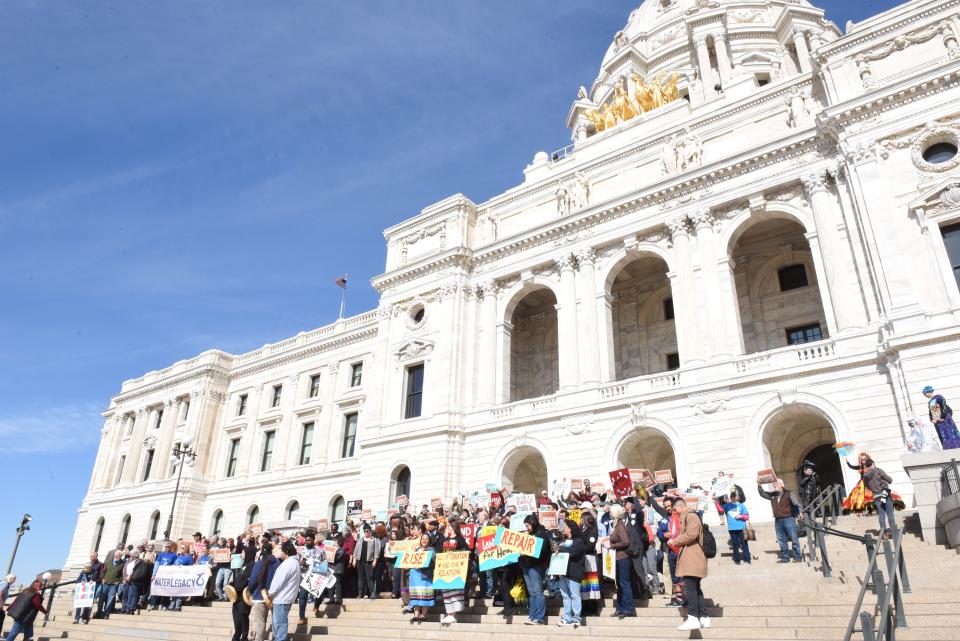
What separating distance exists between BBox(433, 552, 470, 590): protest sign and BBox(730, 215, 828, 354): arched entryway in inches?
715

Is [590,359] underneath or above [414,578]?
above

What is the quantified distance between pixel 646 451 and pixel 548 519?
13.5 metres

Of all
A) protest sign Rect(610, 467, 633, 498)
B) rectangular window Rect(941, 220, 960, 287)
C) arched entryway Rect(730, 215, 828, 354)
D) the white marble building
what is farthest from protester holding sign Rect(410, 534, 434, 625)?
arched entryway Rect(730, 215, 828, 354)

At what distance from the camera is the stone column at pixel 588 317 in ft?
86.0

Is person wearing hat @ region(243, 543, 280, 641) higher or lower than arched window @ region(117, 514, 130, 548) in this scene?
lower

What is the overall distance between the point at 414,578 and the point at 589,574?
137 inches

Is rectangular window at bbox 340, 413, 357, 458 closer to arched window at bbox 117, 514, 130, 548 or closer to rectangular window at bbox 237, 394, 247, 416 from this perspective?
rectangular window at bbox 237, 394, 247, 416

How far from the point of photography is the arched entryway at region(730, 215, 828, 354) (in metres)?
26.5

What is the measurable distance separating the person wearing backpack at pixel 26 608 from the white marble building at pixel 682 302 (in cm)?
1462

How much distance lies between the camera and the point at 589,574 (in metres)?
11.0

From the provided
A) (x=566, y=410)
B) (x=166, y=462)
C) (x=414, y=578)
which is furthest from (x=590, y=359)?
(x=166, y=462)

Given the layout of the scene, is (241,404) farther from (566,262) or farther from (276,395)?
(566,262)

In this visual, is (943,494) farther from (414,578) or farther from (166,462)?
(166,462)

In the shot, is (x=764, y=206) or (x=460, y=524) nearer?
(x=460, y=524)
